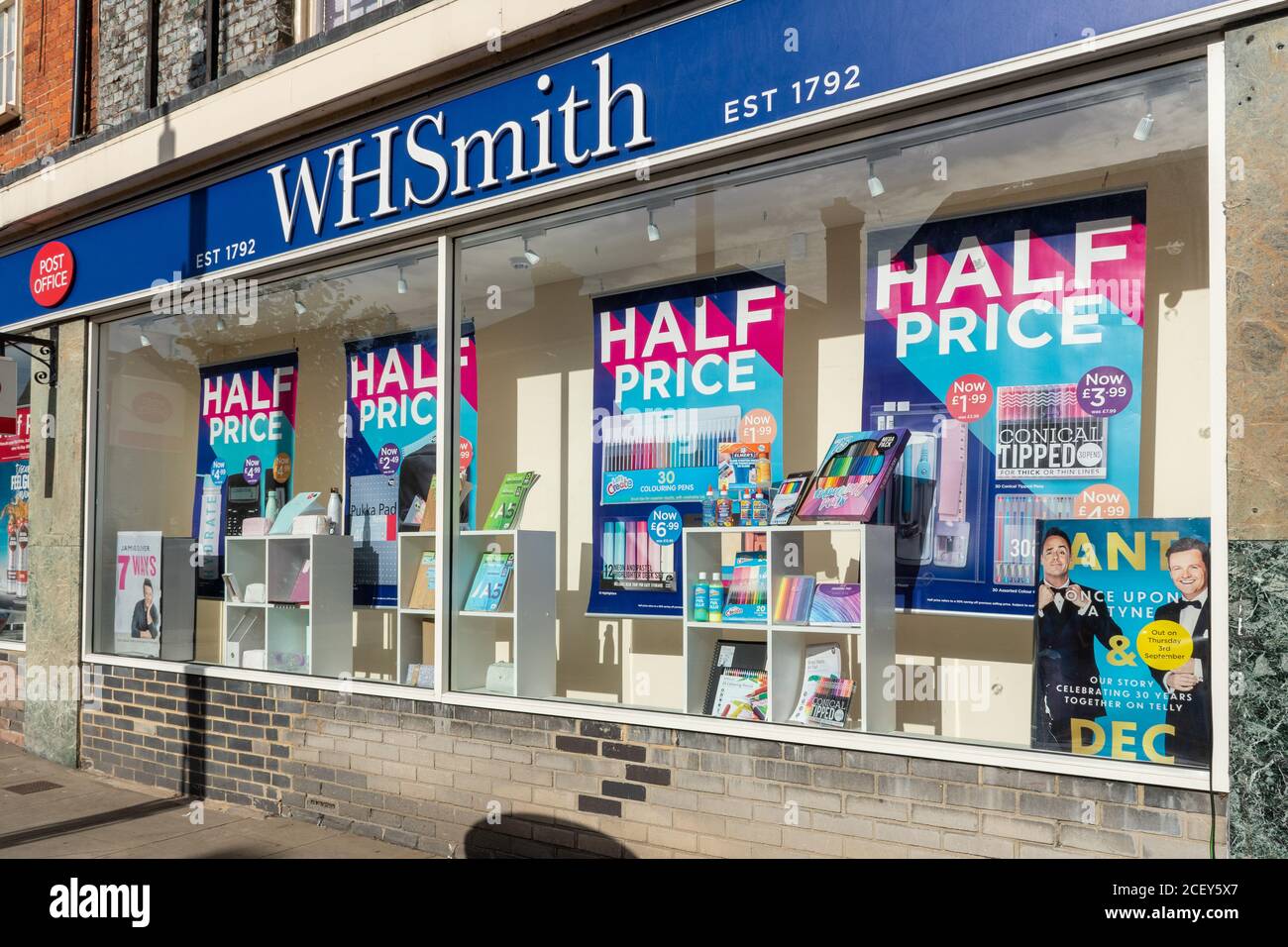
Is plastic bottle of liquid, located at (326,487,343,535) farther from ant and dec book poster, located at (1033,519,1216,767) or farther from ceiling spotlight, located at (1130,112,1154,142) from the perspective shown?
ceiling spotlight, located at (1130,112,1154,142)

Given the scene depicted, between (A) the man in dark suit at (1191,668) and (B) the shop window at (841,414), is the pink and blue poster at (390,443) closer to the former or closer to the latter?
(B) the shop window at (841,414)

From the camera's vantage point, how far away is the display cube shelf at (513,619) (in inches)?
242

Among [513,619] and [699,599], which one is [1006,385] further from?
[513,619]

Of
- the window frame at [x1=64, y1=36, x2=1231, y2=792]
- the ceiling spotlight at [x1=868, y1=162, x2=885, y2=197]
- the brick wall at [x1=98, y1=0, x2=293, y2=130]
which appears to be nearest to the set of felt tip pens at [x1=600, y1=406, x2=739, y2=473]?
the window frame at [x1=64, y1=36, x2=1231, y2=792]

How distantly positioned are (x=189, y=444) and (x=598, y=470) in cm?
354

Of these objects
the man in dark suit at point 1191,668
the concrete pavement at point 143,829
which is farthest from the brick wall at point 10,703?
the man in dark suit at point 1191,668

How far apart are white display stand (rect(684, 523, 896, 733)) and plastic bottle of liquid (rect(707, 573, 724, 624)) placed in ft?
0.18

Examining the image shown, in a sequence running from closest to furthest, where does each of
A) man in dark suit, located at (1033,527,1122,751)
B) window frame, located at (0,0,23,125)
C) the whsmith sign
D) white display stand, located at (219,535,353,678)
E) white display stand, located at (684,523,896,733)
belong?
the whsmith sign < man in dark suit, located at (1033,527,1122,751) < white display stand, located at (684,523,896,733) < white display stand, located at (219,535,353,678) < window frame, located at (0,0,23,125)

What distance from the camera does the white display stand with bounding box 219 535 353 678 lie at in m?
7.07

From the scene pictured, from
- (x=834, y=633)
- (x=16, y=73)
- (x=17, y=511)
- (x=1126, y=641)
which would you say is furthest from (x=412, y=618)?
(x=16, y=73)

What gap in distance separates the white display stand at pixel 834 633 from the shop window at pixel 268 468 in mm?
1885

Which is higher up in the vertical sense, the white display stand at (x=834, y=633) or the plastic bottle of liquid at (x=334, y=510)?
the plastic bottle of liquid at (x=334, y=510)

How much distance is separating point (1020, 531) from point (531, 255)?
304cm

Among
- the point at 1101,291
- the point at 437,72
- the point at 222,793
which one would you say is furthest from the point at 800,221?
the point at 222,793
